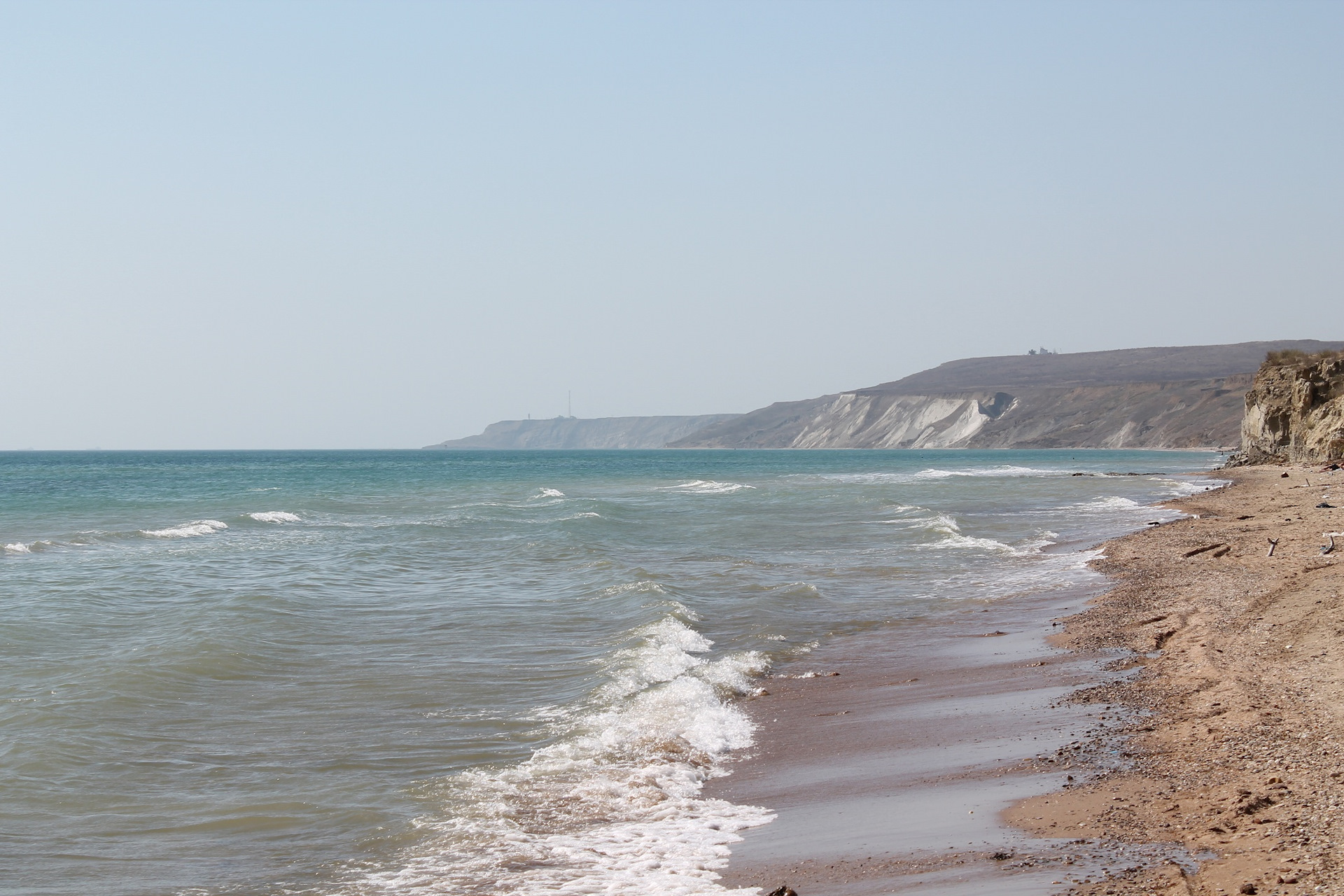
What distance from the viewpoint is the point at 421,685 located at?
10281 millimetres

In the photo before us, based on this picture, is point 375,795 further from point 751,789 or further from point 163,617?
point 163,617

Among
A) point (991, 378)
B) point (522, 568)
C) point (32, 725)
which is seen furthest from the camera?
point (991, 378)

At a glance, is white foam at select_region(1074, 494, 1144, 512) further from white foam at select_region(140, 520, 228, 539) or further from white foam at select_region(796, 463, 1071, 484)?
white foam at select_region(140, 520, 228, 539)

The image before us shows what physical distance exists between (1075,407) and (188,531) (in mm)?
154121

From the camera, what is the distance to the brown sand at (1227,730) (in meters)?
4.66

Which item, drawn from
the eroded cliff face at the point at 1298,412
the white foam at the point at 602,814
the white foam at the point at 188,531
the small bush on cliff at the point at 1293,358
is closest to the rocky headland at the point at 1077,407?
the small bush on cliff at the point at 1293,358

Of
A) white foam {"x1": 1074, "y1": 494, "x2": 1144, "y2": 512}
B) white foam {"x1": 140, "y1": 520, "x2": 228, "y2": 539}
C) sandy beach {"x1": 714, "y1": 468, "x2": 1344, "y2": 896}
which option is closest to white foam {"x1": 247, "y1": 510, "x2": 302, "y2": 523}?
white foam {"x1": 140, "y1": 520, "x2": 228, "y2": 539}

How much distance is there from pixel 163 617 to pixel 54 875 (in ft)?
29.1

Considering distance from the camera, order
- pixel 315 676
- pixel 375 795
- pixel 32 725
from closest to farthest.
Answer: pixel 375 795
pixel 32 725
pixel 315 676

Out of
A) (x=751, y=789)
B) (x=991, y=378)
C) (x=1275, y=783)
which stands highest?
(x=991, y=378)

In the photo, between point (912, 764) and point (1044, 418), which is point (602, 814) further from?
point (1044, 418)

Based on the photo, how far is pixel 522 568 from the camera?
1969 cm

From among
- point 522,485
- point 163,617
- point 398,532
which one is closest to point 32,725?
point 163,617

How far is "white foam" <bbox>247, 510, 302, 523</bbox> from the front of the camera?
104 feet
